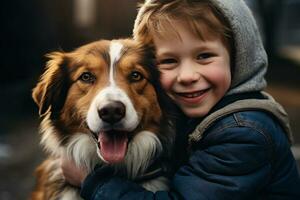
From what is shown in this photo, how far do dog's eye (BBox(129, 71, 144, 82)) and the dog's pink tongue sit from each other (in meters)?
0.32

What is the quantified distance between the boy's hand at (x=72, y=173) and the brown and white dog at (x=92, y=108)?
1.2 inches

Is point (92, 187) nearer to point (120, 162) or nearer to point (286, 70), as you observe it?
point (120, 162)

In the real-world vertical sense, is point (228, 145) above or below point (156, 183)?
above

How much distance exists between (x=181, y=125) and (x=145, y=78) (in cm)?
34

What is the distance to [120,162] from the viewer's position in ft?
9.76

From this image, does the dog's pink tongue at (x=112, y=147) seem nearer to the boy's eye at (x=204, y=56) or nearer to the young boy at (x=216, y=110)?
the young boy at (x=216, y=110)

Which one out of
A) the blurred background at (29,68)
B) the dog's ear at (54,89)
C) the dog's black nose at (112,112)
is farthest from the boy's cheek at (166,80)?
the blurred background at (29,68)

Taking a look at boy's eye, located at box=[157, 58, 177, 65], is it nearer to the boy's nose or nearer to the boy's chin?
the boy's nose

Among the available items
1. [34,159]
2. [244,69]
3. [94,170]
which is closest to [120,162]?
[94,170]

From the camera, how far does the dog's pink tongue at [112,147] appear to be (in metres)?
2.76

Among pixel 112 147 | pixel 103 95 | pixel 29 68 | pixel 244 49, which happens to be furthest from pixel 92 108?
pixel 29 68

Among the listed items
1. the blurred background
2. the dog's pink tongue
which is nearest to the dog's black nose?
the dog's pink tongue

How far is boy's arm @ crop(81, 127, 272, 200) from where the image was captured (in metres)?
A: 2.65

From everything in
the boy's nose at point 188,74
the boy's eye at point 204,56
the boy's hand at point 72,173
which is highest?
the boy's eye at point 204,56
